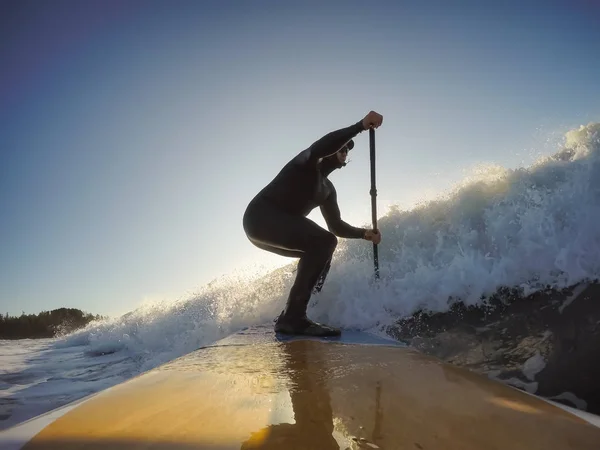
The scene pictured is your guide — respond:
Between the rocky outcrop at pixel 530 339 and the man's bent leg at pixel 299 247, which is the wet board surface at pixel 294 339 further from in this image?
the rocky outcrop at pixel 530 339

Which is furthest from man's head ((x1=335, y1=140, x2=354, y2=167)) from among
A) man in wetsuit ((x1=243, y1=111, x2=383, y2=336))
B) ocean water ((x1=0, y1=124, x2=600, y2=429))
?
ocean water ((x1=0, y1=124, x2=600, y2=429))

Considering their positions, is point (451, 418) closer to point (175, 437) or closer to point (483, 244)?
point (175, 437)

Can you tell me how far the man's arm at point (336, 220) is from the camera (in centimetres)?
439

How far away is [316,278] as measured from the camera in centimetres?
354

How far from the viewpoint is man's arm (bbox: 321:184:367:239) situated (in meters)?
4.39

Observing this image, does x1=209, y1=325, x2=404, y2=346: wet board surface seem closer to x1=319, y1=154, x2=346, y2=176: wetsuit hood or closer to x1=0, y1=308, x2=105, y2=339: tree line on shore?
x1=319, y1=154, x2=346, y2=176: wetsuit hood

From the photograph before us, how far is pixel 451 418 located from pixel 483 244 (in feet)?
14.0

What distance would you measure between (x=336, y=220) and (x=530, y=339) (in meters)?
2.22

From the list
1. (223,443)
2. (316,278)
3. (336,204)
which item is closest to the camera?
(223,443)

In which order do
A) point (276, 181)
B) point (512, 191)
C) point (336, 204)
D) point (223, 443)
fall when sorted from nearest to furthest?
point (223, 443) → point (276, 181) → point (336, 204) → point (512, 191)

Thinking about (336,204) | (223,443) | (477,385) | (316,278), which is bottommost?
(477,385)

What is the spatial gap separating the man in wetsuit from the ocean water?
1.06m

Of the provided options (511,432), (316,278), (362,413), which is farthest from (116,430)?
(316,278)

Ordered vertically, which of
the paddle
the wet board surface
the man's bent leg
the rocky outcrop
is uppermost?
the paddle
